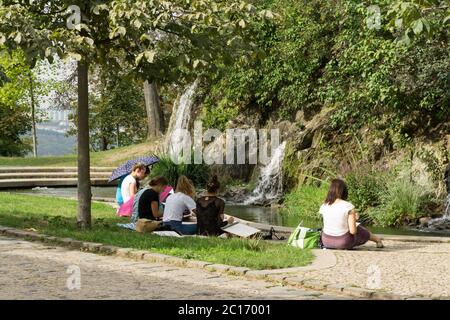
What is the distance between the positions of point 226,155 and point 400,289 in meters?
17.4

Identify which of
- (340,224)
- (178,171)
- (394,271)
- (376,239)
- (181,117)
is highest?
(181,117)

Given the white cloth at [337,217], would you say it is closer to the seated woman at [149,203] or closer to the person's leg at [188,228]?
the person's leg at [188,228]

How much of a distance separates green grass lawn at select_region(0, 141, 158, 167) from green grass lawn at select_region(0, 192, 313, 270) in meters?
16.5

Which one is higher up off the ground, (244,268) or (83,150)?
(83,150)

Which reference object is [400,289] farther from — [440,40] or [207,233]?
[440,40]

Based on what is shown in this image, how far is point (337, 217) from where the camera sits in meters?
11.2

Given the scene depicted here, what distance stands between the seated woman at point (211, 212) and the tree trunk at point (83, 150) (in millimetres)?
1851

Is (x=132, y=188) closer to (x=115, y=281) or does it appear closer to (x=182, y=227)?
(x=182, y=227)

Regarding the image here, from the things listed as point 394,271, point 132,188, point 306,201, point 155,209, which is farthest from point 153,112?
point 394,271

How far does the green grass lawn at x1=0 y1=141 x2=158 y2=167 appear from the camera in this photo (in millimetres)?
31859

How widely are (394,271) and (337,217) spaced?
226cm

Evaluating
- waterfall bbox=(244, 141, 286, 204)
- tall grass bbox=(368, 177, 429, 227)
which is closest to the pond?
tall grass bbox=(368, 177, 429, 227)

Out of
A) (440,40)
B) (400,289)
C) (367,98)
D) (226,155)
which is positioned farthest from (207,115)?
(400,289)

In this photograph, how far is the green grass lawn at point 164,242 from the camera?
31.0 ft
